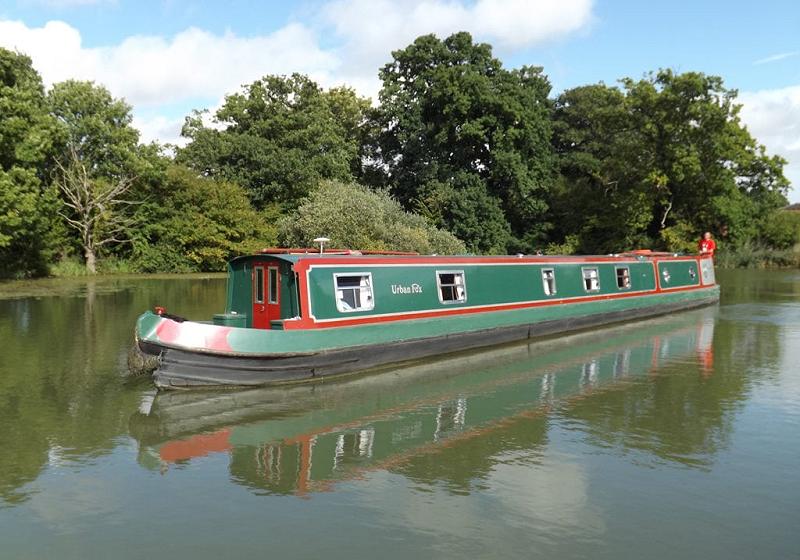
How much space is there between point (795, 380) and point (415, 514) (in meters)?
8.60

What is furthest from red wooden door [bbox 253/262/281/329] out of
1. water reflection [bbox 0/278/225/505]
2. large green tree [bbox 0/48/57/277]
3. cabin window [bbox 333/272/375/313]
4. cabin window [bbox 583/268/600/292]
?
large green tree [bbox 0/48/57/277]

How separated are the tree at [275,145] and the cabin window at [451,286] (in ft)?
84.7

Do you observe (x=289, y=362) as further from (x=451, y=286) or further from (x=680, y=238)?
(x=680, y=238)

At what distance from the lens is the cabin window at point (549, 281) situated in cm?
1652

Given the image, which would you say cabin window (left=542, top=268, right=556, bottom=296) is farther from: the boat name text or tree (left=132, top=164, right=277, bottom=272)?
tree (left=132, top=164, right=277, bottom=272)

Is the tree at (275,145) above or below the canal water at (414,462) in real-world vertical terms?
above

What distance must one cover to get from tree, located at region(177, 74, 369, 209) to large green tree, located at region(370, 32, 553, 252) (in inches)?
155

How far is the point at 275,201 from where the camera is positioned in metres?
40.2

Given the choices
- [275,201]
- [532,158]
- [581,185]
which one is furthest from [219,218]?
[581,185]

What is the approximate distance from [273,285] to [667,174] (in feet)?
111

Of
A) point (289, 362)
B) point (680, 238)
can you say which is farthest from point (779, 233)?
point (289, 362)

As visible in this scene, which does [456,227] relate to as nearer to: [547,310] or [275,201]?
[275,201]

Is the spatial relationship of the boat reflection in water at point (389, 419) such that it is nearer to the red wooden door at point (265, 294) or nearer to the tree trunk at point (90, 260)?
the red wooden door at point (265, 294)

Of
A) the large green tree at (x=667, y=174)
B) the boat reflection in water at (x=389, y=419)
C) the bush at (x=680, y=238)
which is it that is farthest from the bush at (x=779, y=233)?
the boat reflection in water at (x=389, y=419)
